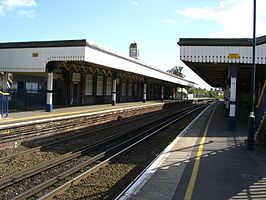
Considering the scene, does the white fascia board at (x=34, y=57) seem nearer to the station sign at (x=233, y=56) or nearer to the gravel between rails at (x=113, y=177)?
the station sign at (x=233, y=56)

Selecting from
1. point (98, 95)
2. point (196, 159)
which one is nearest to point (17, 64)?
point (98, 95)

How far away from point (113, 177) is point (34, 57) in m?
17.0

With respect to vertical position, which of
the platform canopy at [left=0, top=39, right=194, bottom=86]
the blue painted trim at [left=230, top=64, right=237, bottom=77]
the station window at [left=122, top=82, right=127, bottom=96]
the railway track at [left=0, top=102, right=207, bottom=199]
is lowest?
the railway track at [left=0, top=102, right=207, bottom=199]

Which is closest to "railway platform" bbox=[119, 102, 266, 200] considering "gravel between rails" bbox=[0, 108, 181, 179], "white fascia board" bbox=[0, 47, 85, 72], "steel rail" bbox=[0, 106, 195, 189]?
"steel rail" bbox=[0, 106, 195, 189]

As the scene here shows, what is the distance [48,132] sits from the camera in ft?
56.5

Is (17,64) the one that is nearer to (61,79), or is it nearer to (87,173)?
(61,79)

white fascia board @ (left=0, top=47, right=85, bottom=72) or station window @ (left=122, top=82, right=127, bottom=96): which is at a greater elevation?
white fascia board @ (left=0, top=47, right=85, bottom=72)

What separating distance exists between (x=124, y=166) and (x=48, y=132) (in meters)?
7.49

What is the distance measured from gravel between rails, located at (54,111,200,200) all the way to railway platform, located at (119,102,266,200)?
0.84 metres

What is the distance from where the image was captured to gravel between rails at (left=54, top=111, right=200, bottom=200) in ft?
26.0

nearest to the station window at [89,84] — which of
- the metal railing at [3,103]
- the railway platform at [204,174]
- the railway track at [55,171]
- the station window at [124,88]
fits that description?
the station window at [124,88]

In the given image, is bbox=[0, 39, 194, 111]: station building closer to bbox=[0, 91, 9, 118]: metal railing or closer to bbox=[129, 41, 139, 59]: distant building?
bbox=[0, 91, 9, 118]: metal railing

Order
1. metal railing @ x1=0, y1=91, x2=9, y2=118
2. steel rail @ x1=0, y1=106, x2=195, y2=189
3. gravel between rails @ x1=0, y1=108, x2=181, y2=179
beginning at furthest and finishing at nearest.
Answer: metal railing @ x1=0, y1=91, x2=9, y2=118
gravel between rails @ x1=0, y1=108, x2=181, y2=179
steel rail @ x1=0, y1=106, x2=195, y2=189

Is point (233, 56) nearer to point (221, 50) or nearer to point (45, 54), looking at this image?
point (221, 50)
